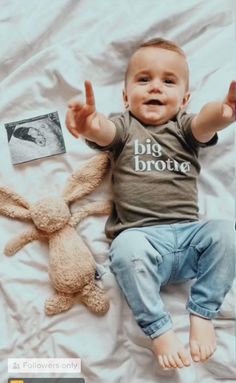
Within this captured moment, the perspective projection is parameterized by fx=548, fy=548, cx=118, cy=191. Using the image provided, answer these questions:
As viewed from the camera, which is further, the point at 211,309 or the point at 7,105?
the point at 7,105

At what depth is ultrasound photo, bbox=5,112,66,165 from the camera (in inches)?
39.2

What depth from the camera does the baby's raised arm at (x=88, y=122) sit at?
2.71ft

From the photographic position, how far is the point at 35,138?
999 millimetres

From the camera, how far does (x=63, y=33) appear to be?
3.43 ft

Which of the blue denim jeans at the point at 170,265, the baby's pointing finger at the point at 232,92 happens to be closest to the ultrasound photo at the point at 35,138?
the blue denim jeans at the point at 170,265

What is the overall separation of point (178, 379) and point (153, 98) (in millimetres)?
467

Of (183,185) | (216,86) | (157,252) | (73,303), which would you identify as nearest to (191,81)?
(216,86)

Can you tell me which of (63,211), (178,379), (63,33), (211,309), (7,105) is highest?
(63,33)

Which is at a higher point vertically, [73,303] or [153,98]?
[153,98]

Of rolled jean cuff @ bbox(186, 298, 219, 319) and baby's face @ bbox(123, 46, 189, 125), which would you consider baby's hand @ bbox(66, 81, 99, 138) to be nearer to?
baby's face @ bbox(123, 46, 189, 125)

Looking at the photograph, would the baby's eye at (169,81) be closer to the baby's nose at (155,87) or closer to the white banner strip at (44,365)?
the baby's nose at (155,87)

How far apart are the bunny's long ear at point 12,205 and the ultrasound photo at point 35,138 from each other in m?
0.06

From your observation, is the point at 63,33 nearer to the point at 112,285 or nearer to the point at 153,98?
the point at 153,98

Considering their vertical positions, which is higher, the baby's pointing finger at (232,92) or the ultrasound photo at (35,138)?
the baby's pointing finger at (232,92)
